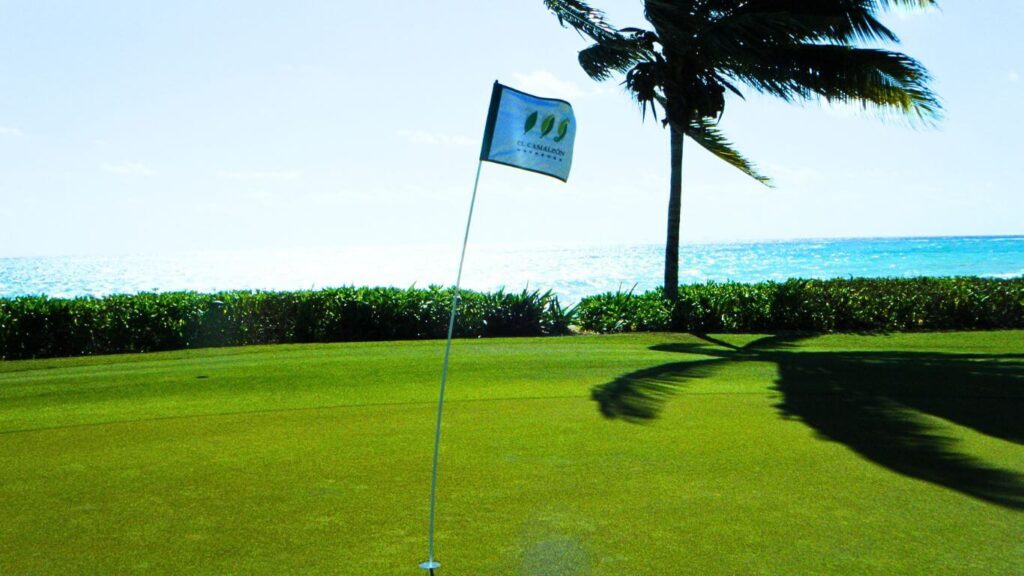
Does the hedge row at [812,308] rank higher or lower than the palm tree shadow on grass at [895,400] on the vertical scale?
higher

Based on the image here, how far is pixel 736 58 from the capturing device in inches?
763

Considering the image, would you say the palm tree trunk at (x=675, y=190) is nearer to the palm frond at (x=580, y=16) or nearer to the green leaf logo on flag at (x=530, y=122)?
the palm frond at (x=580, y=16)

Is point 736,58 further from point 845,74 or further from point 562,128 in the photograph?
point 562,128

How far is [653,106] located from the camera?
828 inches

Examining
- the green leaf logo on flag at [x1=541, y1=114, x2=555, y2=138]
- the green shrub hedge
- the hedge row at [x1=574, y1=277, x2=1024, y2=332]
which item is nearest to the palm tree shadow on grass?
the green leaf logo on flag at [x1=541, y1=114, x2=555, y2=138]

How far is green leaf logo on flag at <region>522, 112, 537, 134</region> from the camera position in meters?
6.07

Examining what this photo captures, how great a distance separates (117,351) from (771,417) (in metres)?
→ 13.1

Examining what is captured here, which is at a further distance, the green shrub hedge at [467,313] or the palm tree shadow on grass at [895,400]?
the green shrub hedge at [467,313]

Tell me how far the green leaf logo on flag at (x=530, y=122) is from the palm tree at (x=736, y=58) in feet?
46.1

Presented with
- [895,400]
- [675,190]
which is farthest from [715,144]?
[895,400]

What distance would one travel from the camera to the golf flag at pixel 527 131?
6008 millimetres

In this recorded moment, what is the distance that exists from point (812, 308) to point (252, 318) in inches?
511

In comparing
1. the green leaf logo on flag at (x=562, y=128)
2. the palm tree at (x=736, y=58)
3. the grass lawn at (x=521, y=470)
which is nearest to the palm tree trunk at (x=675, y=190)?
the palm tree at (x=736, y=58)

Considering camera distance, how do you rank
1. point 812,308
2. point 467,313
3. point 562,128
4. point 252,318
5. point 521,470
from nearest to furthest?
point 562,128, point 521,470, point 252,318, point 467,313, point 812,308
